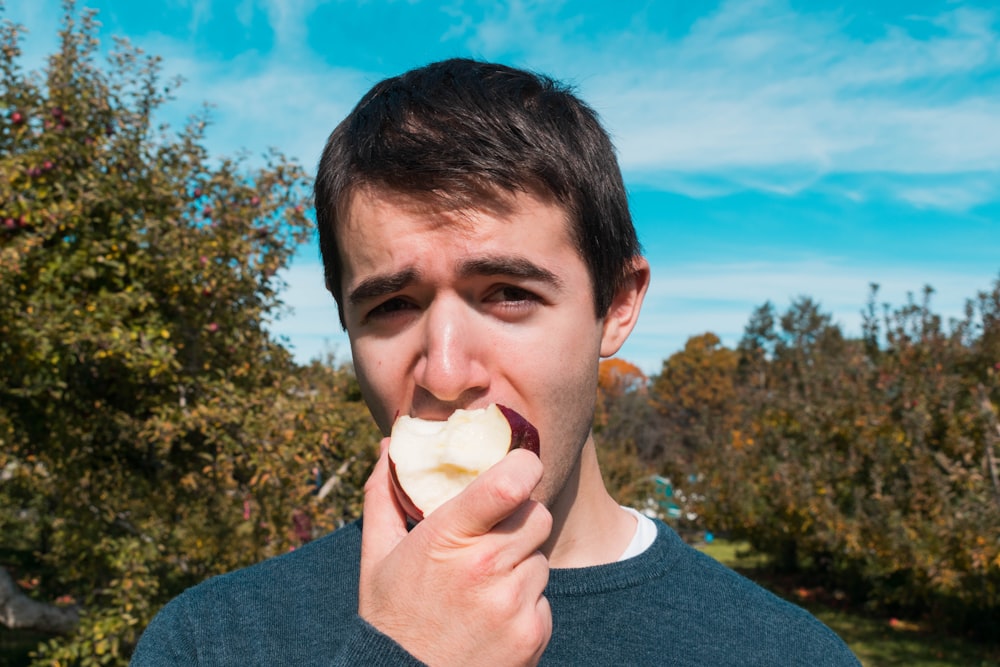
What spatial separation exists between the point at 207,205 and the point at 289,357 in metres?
1.00

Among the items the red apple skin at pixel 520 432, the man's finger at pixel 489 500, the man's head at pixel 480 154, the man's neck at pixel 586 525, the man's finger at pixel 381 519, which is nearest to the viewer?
the man's finger at pixel 489 500

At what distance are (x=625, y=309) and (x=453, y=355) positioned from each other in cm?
60

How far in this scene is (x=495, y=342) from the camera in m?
1.46

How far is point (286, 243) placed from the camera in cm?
479

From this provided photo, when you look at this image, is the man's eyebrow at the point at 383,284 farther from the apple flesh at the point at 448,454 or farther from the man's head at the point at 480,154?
the apple flesh at the point at 448,454

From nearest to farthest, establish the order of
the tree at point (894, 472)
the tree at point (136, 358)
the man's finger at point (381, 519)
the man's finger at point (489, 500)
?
1. the man's finger at point (489, 500)
2. the man's finger at point (381, 519)
3. the tree at point (136, 358)
4. the tree at point (894, 472)

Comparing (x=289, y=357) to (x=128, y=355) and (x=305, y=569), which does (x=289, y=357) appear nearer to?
(x=128, y=355)

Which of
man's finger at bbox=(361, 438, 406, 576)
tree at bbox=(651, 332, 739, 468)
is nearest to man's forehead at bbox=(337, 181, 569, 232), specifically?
man's finger at bbox=(361, 438, 406, 576)

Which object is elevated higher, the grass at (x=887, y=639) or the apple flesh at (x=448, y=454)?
the apple flesh at (x=448, y=454)

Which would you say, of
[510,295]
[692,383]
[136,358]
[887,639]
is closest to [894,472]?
[887,639]

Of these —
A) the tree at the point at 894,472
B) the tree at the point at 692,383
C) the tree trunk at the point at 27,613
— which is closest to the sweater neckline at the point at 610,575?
the tree trunk at the point at 27,613

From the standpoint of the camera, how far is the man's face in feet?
4.75

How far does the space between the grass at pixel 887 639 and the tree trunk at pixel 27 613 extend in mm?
4657

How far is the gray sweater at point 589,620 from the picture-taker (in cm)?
158
